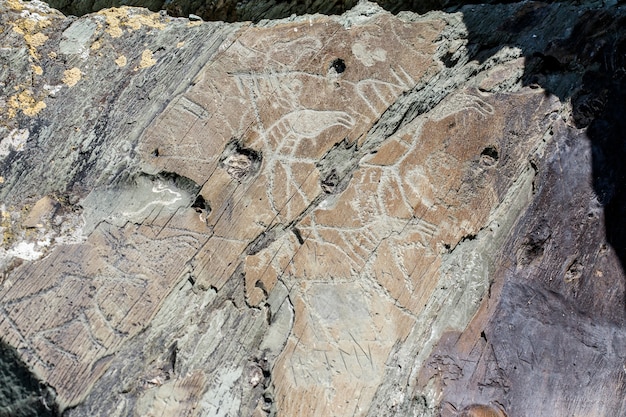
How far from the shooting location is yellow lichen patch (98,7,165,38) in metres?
3.54

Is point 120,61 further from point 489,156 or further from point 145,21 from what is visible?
point 489,156

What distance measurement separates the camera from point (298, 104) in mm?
3420

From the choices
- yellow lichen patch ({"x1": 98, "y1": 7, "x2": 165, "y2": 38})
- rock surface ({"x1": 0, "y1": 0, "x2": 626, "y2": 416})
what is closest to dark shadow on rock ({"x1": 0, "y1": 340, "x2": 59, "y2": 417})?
rock surface ({"x1": 0, "y1": 0, "x2": 626, "y2": 416})

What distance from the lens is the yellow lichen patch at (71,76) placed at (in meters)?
3.38

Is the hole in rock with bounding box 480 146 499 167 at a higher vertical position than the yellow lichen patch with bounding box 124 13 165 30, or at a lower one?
lower

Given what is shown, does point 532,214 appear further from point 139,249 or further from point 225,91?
point 139,249

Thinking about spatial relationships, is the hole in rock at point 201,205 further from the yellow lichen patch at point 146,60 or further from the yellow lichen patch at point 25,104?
the yellow lichen patch at point 25,104

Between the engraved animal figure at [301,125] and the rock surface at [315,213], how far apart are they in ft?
0.04

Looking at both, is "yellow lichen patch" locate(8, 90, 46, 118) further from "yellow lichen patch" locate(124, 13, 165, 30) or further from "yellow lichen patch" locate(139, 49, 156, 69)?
"yellow lichen patch" locate(124, 13, 165, 30)

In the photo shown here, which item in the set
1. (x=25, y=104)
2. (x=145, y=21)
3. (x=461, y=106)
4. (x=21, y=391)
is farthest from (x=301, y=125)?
(x=21, y=391)

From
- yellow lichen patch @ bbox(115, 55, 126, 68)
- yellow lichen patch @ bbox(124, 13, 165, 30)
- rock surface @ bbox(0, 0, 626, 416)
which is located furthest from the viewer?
yellow lichen patch @ bbox(124, 13, 165, 30)

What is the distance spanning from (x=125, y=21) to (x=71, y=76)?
496 mm

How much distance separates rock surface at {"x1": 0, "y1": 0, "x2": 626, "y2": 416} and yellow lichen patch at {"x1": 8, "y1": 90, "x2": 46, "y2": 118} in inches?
0.5

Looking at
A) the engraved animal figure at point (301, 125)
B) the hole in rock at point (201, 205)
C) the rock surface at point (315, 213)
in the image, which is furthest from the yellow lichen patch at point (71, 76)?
the engraved animal figure at point (301, 125)
